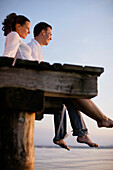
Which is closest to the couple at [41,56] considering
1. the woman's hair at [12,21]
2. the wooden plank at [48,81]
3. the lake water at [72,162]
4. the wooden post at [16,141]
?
the woman's hair at [12,21]

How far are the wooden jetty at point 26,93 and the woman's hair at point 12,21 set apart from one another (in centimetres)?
127

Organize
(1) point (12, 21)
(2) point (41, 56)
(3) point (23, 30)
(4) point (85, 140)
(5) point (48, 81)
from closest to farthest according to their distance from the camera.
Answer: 1. (5) point (48, 81)
2. (4) point (85, 140)
3. (3) point (23, 30)
4. (1) point (12, 21)
5. (2) point (41, 56)

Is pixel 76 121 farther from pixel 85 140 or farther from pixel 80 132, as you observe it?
pixel 85 140

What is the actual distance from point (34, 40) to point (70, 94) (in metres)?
1.53

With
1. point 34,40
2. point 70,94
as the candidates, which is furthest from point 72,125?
point 34,40

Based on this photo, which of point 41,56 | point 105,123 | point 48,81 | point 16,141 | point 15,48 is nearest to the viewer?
point 16,141

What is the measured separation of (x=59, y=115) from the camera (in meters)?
3.53

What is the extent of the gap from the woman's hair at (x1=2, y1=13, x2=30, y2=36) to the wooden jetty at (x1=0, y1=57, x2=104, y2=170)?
127 centimetres

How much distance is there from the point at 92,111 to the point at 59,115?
0.68 meters

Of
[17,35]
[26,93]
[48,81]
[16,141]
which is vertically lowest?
[16,141]

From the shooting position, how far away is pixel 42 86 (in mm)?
2484

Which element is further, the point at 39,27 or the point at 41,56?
the point at 39,27

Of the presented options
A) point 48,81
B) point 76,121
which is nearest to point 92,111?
point 76,121

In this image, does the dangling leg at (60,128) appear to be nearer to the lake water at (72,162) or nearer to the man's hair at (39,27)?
the man's hair at (39,27)
